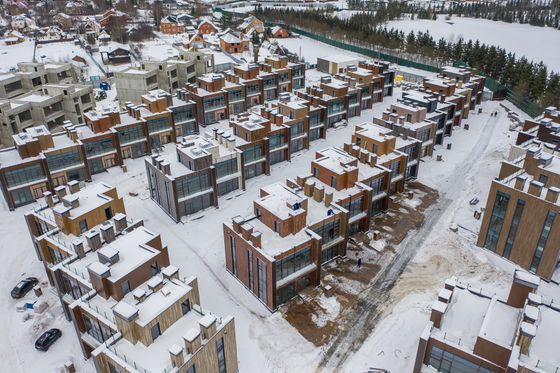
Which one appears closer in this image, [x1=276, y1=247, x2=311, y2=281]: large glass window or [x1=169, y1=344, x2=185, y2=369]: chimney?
[x1=169, y1=344, x2=185, y2=369]: chimney

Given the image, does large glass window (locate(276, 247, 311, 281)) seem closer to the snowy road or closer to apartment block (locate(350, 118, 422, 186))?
the snowy road

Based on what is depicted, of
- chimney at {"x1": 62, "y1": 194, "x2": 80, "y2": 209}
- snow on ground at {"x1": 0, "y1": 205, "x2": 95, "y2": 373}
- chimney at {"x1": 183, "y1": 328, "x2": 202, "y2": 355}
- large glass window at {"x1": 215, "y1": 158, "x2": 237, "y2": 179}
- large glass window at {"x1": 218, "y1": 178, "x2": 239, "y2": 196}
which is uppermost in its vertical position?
chimney at {"x1": 62, "y1": 194, "x2": 80, "y2": 209}

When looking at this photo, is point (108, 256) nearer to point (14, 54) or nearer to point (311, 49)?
point (311, 49)

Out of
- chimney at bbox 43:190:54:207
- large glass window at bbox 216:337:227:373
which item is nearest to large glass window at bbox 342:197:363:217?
large glass window at bbox 216:337:227:373

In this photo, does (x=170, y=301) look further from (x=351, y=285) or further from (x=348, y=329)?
(x=351, y=285)

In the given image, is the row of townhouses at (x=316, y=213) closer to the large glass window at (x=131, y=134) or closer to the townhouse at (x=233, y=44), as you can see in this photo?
Result: the large glass window at (x=131, y=134)

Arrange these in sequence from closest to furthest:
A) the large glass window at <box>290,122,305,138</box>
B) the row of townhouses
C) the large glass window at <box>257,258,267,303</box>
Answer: the large glass window at <box>257,258,267,303</box>, the row of townhouses, the large glass window at <box>290,122,305,138</box>
